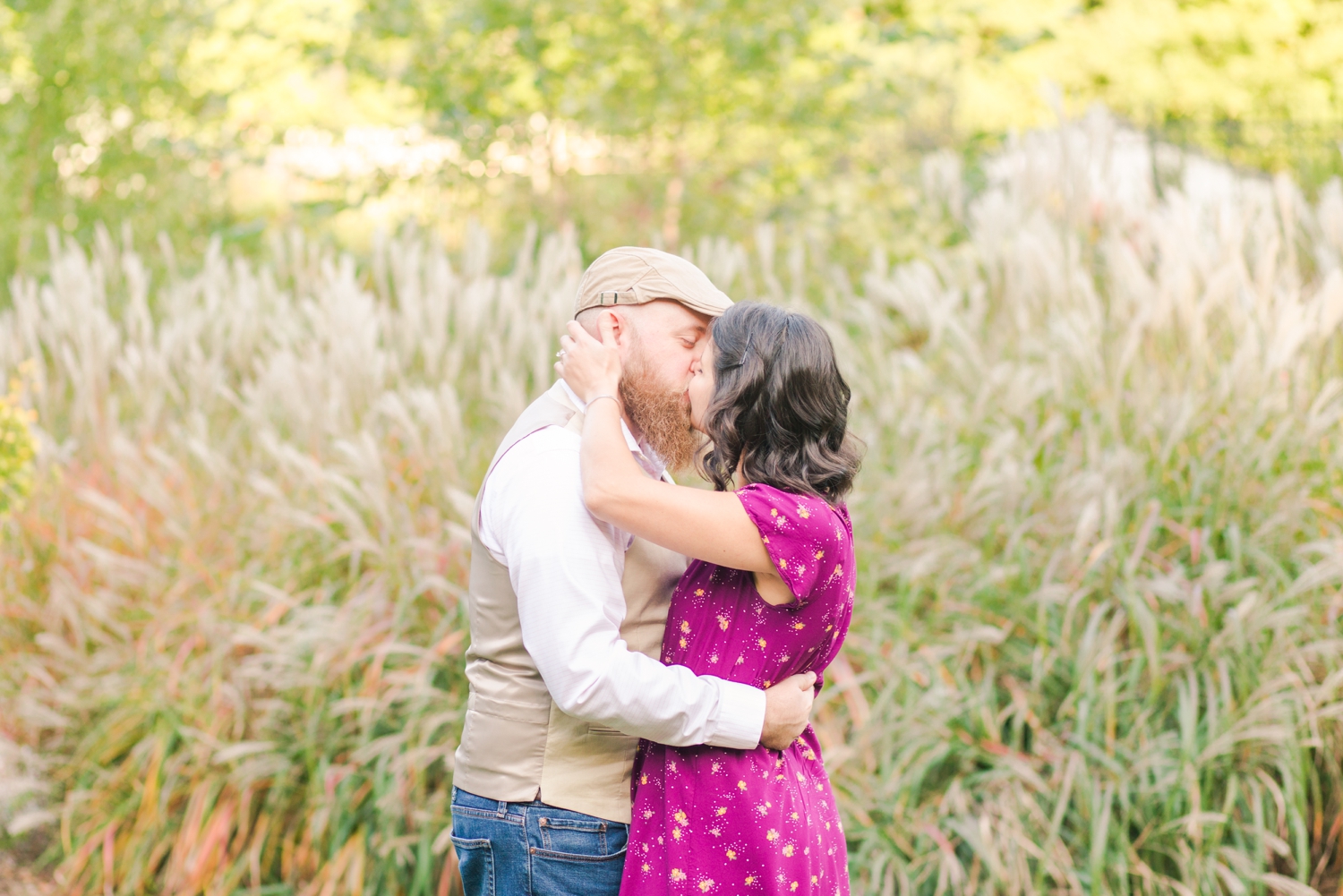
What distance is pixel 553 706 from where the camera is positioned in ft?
6.42

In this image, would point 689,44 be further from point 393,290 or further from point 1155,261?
point 1155,261

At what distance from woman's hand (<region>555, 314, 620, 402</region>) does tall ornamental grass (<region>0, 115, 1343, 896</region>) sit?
1.45 metres

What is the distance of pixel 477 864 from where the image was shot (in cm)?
205

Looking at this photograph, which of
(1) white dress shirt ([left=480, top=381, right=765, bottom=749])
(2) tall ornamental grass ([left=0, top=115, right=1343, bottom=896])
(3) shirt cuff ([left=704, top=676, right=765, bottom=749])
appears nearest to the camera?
(1) white dress shirt ([left=480, top=381, right=765, bottom=749])

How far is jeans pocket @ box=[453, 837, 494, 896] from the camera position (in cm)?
200

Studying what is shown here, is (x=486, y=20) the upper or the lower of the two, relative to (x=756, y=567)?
upper

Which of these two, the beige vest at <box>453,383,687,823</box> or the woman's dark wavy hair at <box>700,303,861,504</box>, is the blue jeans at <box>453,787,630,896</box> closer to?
the beige vest at <box>453,383,687,823</box>

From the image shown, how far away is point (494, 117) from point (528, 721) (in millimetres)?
5249

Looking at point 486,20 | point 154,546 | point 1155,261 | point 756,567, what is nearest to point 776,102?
point 486,20

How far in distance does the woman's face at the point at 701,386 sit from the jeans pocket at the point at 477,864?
867 mm

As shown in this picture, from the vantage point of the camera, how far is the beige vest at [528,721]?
1.96 metres

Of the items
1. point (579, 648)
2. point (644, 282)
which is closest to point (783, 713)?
point (579, 648)

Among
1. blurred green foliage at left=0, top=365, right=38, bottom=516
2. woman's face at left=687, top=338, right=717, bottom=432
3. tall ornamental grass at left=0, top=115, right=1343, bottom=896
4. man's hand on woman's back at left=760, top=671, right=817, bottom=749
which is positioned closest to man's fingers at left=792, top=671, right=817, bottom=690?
man's hand on woman's back at left=760, top=671, right=817, bottom=749

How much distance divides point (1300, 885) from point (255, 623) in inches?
125
